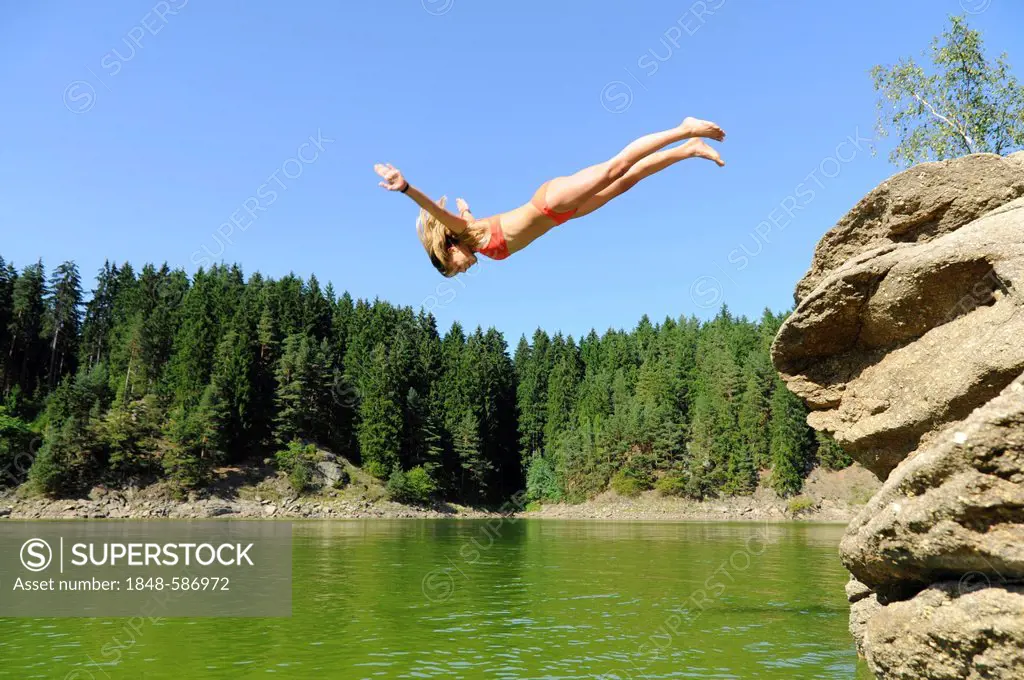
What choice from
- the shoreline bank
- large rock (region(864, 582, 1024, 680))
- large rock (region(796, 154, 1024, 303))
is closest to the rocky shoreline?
the shoreline bank

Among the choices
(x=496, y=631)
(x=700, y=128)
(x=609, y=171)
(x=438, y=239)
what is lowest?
(x=496, y=631)

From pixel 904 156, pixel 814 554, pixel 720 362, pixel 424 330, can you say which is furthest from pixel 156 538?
pixel 720 362

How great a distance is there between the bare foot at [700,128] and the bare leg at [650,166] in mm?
126

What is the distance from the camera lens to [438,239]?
670 centimetres

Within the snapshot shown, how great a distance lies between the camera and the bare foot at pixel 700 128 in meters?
6.24

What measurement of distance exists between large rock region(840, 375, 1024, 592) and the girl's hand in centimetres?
499

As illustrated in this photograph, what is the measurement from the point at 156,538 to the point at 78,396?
43.4 meters

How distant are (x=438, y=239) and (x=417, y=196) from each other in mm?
921

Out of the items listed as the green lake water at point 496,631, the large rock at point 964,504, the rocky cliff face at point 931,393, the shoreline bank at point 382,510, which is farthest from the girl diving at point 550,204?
the shoreline bank at point 382,510

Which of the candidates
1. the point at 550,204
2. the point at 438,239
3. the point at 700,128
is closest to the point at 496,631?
the point at 438,239

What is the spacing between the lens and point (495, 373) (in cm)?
11019

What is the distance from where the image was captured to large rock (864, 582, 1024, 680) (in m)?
6.79

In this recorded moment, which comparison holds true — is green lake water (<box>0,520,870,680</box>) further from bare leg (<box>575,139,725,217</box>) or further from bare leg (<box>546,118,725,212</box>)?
bare leg (<box>546,118,725,212</box>)

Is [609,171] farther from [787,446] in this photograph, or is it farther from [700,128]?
[787,446]
